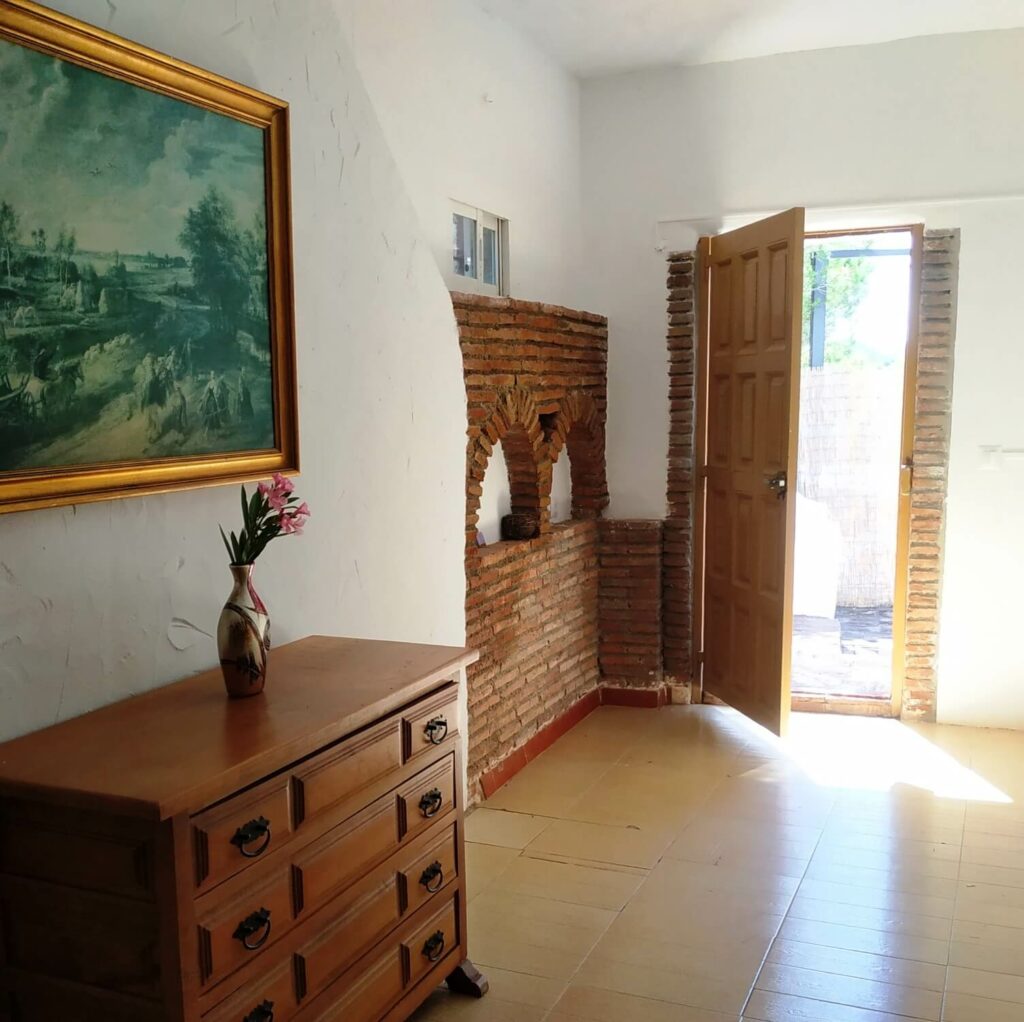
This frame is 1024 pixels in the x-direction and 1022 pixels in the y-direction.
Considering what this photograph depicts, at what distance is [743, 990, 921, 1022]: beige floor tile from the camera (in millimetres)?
2428

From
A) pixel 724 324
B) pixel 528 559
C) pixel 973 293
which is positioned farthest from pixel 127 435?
pixel 973 293

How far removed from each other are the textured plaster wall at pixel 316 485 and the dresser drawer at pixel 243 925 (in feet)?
1.69

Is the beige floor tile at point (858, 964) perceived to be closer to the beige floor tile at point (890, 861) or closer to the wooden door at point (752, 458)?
the beige floor tile at point (890, 861)

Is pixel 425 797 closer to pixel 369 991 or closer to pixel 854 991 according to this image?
pixel 369 991

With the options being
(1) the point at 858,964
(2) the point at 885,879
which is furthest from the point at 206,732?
(2) the point at 885,879

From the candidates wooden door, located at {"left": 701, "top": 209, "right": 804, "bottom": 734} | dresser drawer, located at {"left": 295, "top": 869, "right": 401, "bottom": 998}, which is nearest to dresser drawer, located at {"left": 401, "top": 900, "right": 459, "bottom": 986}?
dresser drawer, located at {"left": 295, "top": 869, "right": 401, "bottom": 998}

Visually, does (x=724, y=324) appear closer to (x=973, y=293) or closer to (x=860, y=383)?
(x=973, y=293)

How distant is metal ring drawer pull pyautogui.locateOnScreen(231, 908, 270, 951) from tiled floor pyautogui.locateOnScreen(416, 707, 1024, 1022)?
2.74 ft

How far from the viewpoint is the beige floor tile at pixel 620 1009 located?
244 centimetres

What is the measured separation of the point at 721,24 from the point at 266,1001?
158 inches

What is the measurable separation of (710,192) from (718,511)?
1.50 m

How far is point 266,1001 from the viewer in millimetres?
1832

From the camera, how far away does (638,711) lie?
4957 mm

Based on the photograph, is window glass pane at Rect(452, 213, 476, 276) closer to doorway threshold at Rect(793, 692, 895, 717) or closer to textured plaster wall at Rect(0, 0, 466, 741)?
textured plaster wall at Rect(0, 0, 466, 741)
